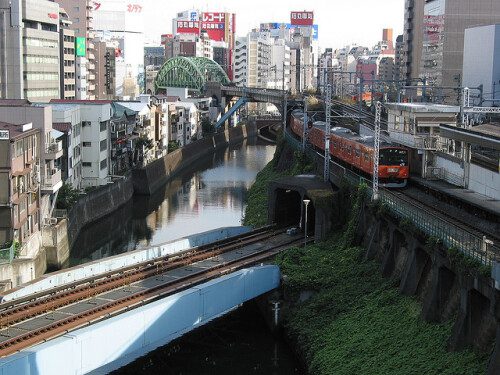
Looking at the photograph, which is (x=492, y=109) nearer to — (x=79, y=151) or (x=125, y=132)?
(x=79, y=151)

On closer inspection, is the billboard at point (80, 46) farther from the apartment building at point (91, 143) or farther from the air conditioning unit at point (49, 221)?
the air conditioning unit at point (49, 221)

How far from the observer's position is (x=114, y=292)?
23.5m

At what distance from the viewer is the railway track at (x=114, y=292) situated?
2023 cm

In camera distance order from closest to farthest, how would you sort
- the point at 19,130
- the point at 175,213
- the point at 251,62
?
the point at 19,130 → the point at 175,213 → the point at 251,62

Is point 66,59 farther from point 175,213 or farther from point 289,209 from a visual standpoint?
point 289,209

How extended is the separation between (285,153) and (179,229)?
13.7 metres

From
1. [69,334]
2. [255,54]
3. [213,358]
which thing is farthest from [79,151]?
[255,54]

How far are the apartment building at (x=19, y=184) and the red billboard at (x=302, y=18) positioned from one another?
154728 millimetres

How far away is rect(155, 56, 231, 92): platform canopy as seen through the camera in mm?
110438

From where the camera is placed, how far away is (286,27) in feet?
632

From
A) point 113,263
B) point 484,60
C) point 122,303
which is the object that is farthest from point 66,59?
point 122,303

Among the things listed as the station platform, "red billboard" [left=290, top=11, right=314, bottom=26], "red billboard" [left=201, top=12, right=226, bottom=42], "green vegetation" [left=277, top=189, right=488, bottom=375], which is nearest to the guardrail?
"green vegetation" [left=277, top=189, right=488, bottom=375]

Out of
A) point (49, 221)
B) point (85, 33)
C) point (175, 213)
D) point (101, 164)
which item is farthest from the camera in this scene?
point (85, 33)

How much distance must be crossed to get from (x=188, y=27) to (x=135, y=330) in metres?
141
